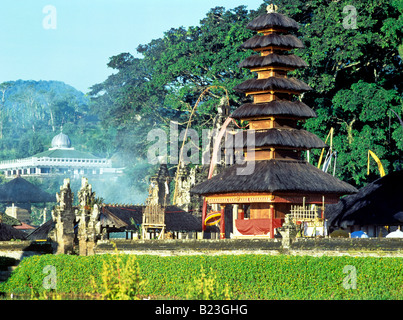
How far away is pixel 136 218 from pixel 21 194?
122 feet

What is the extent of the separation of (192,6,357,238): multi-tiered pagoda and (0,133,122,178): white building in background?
7176 centimetres

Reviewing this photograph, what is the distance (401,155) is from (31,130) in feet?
350

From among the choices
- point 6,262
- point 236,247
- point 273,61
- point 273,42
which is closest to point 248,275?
point 236,247

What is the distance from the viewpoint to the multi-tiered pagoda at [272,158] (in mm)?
42219

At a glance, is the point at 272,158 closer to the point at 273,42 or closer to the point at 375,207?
the point at 273,42

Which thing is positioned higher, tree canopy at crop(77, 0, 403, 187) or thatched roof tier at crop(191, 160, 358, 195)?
tree canopy at crop(77, 0, 403, 187)

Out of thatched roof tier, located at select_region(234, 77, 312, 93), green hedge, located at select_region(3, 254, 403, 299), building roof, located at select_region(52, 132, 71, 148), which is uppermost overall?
building roof, located at select_region(52, 132, 71, 148)

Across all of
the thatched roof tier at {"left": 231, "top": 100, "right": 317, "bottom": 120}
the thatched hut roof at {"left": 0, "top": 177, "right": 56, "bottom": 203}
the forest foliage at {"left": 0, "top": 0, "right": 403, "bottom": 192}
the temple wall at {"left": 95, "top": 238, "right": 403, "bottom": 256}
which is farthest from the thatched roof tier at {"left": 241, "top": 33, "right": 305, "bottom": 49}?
the thatched hut roof at {"left": 0, "top": 177, "right": 56, "bottom": 203}

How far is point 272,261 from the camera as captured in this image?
32.2 meters

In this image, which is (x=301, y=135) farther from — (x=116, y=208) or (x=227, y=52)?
(x=227, y=52)

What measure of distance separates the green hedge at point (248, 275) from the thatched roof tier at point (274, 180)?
8198 millimetres

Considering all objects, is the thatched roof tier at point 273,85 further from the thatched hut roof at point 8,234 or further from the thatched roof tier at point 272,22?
the thatched hut roof at point 8,234

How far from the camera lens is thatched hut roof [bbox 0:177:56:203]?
8612cm

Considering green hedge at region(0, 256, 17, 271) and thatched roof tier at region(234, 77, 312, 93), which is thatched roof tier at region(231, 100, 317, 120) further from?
green hedge at region(0, 256, 17, 271)
